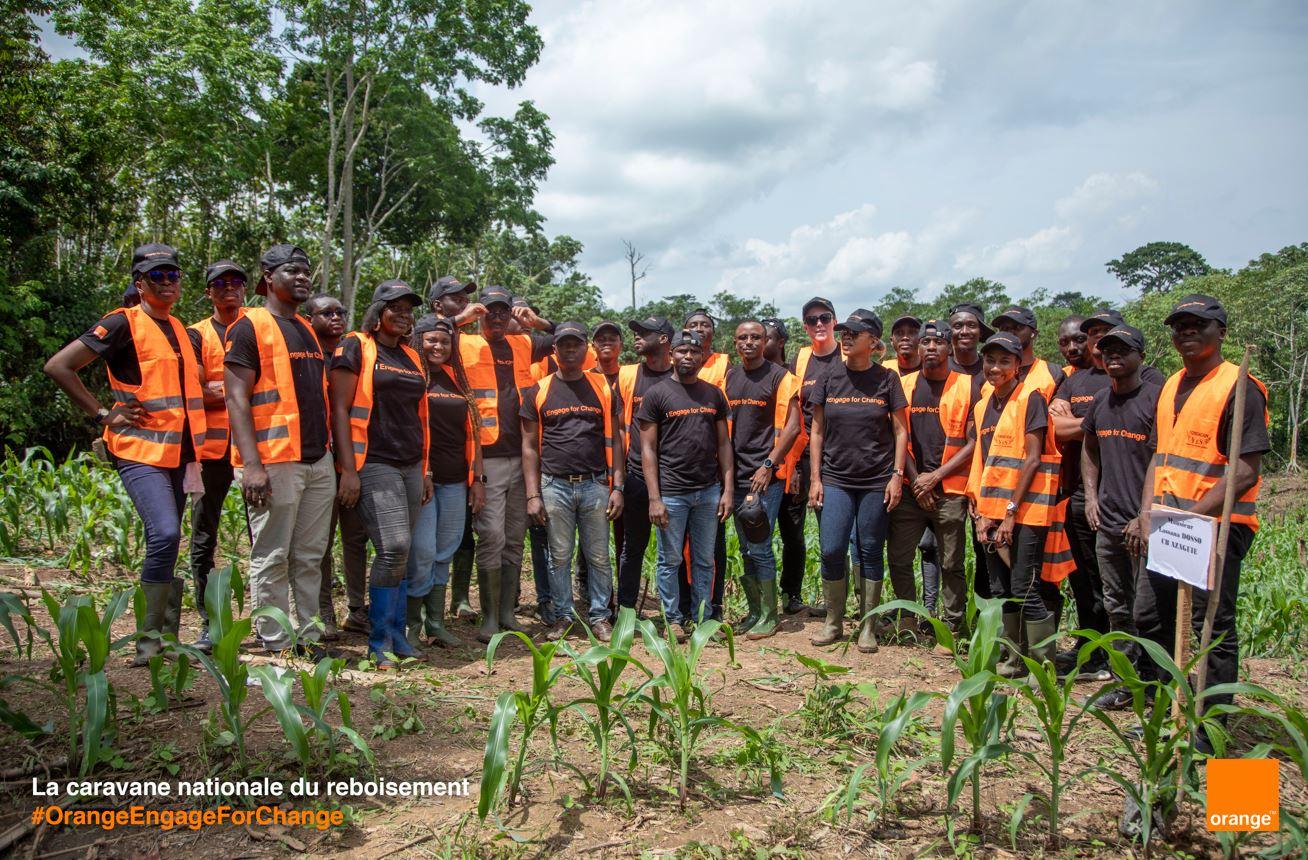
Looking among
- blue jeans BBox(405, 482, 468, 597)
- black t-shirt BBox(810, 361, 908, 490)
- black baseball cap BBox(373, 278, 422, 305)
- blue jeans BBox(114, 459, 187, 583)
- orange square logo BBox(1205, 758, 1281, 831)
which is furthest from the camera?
black t-shirt BBox(810, 361, 908, 490)

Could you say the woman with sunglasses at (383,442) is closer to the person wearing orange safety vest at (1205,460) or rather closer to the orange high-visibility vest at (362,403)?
the orange high-visibility vest at (362,403)

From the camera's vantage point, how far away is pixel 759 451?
18.4 feet

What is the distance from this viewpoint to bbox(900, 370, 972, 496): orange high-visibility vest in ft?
16.7

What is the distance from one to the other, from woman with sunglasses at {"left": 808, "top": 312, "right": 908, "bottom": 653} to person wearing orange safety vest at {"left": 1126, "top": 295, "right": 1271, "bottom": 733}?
1.53 m

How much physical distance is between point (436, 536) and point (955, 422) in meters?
3.44

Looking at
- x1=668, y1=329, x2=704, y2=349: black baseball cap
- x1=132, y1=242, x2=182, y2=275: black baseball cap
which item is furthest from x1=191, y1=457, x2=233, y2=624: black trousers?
x1=668, y1=329, x2=704, y2=349: black baseball cap

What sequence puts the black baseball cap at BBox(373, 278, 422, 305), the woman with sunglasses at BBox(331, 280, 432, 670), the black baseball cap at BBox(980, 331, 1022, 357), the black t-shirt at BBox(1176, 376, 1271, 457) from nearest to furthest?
the black t-shirt at BBox(1176, 376, 1271, 457), the woman with sunglasses at BBox(331, 280, 432, 670), the black baseball cap at BBox(373, 278, 422, 305), the black baseball cap at BBox(980, 331, 1022, 357)

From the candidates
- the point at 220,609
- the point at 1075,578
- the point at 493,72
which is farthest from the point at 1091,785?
the point at 493,72

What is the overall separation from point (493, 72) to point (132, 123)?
7.89m

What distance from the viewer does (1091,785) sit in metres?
3.28

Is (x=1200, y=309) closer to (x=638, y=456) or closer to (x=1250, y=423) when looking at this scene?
(x=1250, y=423)

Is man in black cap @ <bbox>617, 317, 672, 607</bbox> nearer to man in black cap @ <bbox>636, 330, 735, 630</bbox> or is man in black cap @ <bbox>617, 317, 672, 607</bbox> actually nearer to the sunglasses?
man in black cap @ <bbox>636, 330, 735, 630</bbox>

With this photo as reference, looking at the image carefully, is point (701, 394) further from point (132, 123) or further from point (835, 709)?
point (132, 123)

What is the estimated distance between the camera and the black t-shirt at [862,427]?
496 cm
